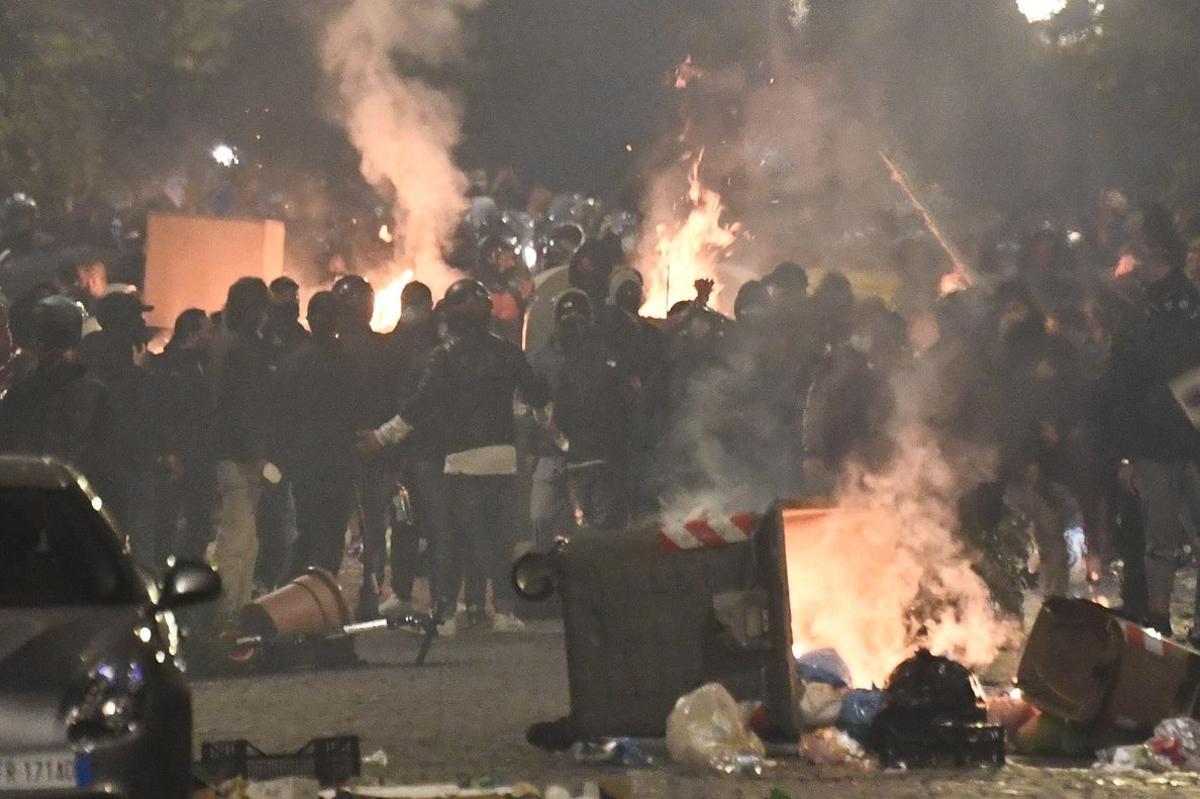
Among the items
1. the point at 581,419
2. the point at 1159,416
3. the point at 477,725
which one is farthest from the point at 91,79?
the point at 477,725

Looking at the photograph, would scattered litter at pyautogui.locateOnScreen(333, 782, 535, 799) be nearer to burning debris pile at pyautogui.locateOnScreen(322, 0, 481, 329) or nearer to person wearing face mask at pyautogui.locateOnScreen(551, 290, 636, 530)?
person wearing face mask at pyautogui.locateOnScreen(551, 290, 636, 530)

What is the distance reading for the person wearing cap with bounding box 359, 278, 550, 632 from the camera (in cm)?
1429

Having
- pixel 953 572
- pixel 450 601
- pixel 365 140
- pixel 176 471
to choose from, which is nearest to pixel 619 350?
pixel 450 601

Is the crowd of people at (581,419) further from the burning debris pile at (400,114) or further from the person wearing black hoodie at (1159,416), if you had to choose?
the burning debris pile at (400,114)

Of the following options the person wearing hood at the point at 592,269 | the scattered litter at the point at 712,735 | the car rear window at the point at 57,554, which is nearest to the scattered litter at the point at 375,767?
the scattered litter at the point at 712,735

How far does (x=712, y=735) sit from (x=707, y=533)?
2.74 ft

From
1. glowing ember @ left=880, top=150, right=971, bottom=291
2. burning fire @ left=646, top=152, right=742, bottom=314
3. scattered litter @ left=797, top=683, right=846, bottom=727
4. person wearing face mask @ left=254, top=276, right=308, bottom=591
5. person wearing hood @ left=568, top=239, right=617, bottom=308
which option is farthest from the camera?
burning fire @ left=646, top=152, right=742, bottom=314

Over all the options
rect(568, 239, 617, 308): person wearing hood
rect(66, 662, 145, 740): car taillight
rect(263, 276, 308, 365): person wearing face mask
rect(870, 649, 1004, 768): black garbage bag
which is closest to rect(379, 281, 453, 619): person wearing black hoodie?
rect(263, 276, 308, 365): person wearing face mask

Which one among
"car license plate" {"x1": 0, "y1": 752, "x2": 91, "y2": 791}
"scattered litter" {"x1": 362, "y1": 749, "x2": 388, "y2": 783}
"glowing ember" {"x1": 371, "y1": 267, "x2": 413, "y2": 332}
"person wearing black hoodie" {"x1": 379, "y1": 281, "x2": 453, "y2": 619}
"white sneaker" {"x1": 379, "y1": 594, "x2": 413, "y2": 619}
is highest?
"glowing ember" {"x1": 371, "y1": 267, "x2": 413, "y2": 332}

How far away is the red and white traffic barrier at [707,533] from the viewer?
357 inches

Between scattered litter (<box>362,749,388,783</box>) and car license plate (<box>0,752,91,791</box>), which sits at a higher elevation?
car license plate (<box>0,752,91,791</box>)

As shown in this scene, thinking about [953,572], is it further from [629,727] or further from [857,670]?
[629,727]

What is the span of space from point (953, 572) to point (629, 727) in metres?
2.34

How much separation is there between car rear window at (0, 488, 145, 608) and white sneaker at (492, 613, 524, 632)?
7.71 metres
